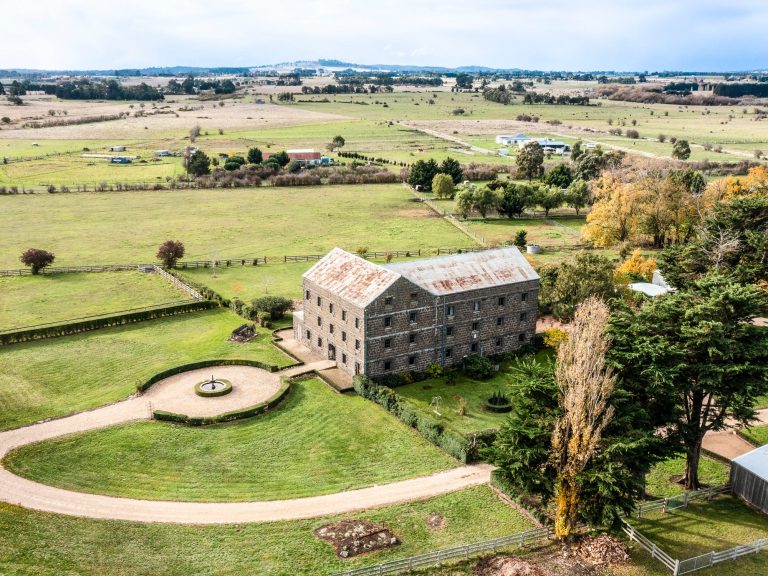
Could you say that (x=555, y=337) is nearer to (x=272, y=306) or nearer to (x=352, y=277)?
(x=352, y=277)

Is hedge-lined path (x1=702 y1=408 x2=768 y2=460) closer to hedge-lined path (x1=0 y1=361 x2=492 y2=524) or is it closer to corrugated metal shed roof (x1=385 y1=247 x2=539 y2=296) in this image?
hedge-lined path (x1=0 y1=361 x2=492 y2=524)

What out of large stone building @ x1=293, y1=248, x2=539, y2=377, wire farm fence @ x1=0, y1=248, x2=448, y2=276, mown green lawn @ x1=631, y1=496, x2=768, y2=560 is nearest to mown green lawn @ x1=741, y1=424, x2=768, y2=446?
mown green lawn @ x1=631, y1=496, x2=768, y2=560

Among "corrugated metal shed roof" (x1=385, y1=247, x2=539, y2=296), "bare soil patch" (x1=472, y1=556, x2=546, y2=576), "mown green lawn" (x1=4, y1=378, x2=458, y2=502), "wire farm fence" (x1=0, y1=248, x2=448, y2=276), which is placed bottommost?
"mown green lawn" (x1=4, y1=378, x2=458, y2=502)

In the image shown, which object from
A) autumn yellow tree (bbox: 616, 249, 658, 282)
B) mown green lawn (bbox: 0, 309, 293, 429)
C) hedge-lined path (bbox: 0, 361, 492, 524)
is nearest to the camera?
hedge-lined path (bbox: 0, 361, 492, 524)

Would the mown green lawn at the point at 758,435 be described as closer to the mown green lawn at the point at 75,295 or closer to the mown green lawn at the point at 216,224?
the mown green lawn at the point at 216,224

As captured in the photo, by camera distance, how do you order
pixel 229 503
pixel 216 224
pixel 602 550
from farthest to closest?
pixel 216 224 → pixel 229 503 → pixel 602 550

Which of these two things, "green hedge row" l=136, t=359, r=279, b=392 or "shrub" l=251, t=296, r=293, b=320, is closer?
"green hedge row" l=136, t=359, r=279, b=392

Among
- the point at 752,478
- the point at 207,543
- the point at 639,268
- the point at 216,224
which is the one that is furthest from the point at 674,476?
the point at 216,224
